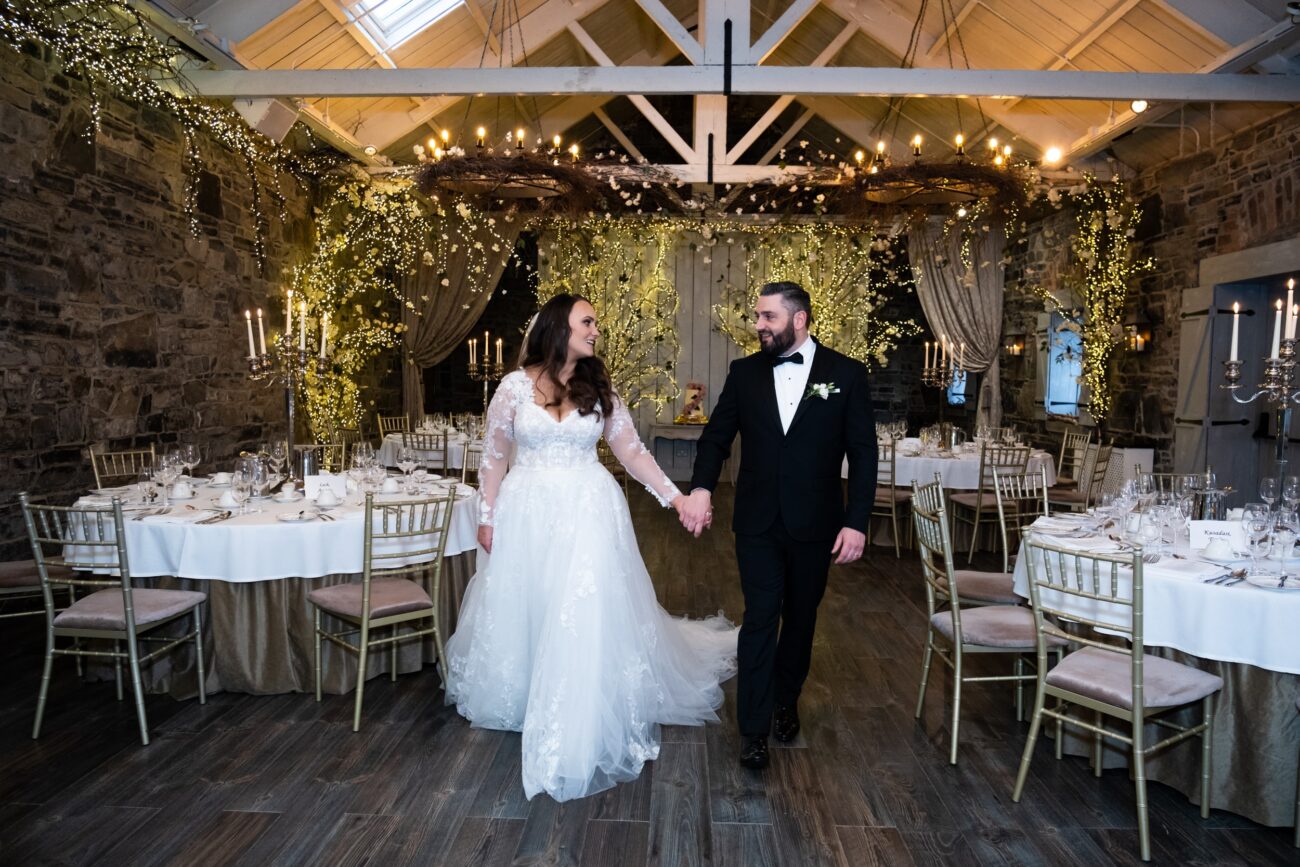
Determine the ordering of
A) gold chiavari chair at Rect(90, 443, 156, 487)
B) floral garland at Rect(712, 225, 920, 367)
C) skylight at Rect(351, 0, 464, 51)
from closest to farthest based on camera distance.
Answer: gold chiavari chair at Rect(90, 443, 156, 487)
skylight at Rect(351, 0, 464, 51)
floral garland at Rect(712, 225, 920, 367)

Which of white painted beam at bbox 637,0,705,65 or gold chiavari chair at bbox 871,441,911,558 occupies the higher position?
white painted beam at bbox 637,0,705,65

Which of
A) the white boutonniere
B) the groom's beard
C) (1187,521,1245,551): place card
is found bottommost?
(1187,521,1245,551): place card

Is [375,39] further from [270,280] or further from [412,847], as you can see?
[412,847]

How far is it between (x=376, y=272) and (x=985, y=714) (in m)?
8.48

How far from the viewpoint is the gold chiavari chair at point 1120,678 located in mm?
2889

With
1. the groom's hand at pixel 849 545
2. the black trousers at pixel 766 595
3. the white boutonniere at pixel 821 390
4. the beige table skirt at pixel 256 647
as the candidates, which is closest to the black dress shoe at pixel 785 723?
the black trousers at pixel 766 595

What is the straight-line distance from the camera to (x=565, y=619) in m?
3.43

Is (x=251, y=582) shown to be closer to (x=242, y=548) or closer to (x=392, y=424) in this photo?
(x=242, y=548)

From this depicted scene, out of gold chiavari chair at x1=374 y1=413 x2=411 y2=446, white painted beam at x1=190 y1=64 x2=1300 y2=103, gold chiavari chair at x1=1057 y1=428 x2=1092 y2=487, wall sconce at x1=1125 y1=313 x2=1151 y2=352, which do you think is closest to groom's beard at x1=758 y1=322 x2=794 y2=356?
white painted beam at x1=190 y1=64 x2=1300 y2=103

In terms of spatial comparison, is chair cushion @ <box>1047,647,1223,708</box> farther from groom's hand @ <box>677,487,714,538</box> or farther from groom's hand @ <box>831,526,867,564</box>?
groom's hand @ <box>677,487,714,538</box>

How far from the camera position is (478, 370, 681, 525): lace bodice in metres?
3.70

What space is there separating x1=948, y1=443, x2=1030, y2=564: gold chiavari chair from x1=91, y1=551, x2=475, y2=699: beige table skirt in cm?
488

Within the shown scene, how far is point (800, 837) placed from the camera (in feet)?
9.71

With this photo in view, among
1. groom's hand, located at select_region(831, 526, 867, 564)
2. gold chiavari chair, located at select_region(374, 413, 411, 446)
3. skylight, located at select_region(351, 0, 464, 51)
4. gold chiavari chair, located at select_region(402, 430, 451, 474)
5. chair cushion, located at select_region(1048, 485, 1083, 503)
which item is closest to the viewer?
groom's hand, located at select_region(831, 526, 867, 564)
